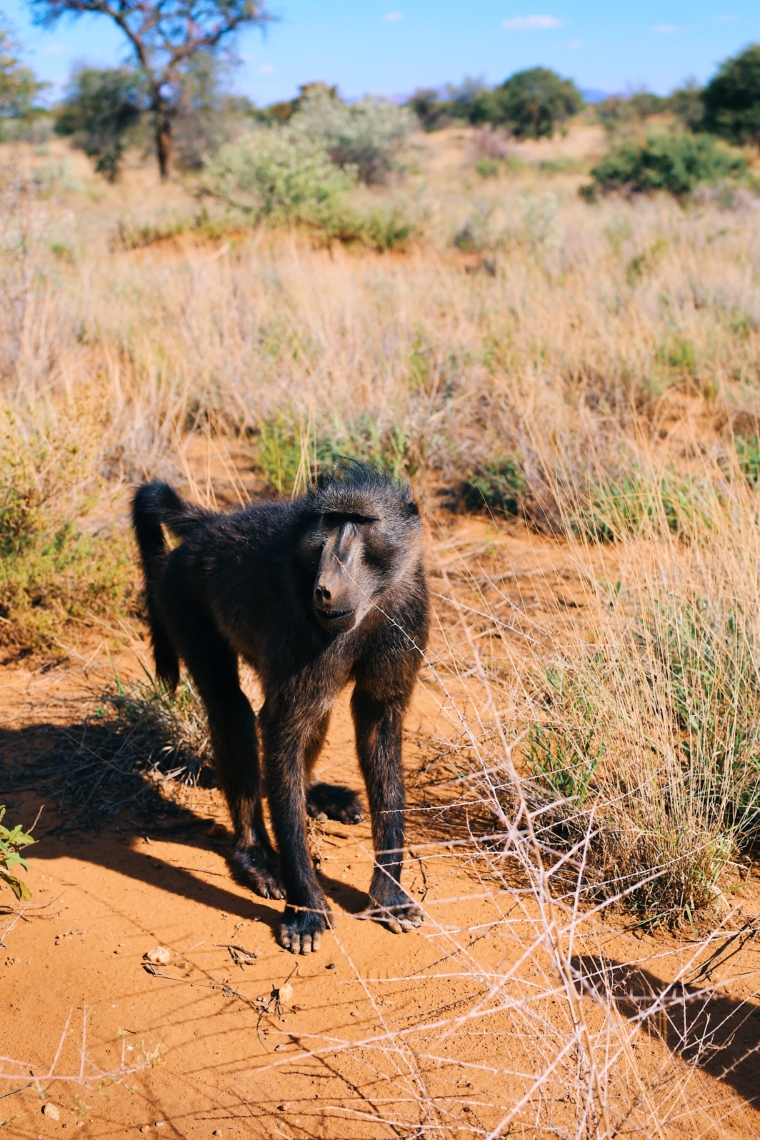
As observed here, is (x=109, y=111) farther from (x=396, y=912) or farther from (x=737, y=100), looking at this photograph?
(x=396, y=912)

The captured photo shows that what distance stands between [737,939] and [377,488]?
1665 mm

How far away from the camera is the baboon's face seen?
249 cm

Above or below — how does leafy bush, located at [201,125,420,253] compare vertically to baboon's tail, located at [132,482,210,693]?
above

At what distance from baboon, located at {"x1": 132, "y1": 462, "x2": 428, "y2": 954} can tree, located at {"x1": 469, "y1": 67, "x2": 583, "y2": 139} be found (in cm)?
3975

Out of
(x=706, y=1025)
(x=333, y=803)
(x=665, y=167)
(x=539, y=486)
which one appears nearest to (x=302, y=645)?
(x=333, y=803)

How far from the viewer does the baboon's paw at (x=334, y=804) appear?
361cm

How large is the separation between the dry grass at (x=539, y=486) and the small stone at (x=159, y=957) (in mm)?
620

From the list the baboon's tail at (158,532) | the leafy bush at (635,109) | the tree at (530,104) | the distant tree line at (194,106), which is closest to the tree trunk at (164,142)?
the distant tree line at (194,106)

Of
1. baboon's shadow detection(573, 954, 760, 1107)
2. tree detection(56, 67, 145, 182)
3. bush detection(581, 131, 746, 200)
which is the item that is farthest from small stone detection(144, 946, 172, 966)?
tree detection(56, 67, 145, 182)

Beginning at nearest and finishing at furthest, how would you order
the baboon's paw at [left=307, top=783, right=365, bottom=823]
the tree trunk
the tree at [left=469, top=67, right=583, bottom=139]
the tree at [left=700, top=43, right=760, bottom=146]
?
the baboon's paw at [left=307, top=783, right=365, bottom=823], the tree trunk, the tree at [left=700, top=43, right=760, bottom=146], the tree at [left=469, top=67, right=583, bottom=139]

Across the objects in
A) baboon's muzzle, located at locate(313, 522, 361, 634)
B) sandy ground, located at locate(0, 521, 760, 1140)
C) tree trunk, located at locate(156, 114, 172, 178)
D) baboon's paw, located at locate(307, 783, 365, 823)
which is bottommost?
baboon's paw, located at locate(307, 783, 365, 823)

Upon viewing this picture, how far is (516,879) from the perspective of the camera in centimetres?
299

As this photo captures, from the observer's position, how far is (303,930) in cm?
283

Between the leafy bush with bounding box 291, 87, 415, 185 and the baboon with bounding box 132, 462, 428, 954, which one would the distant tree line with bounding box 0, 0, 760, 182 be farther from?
the baboon with bounding box 132, 462, 428, 954
